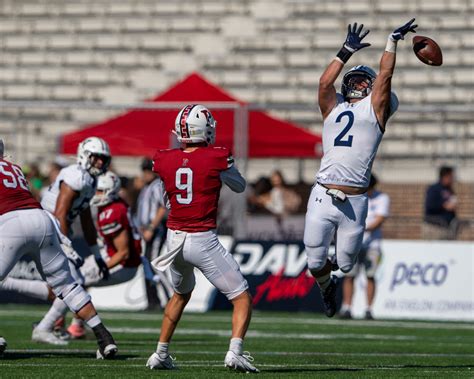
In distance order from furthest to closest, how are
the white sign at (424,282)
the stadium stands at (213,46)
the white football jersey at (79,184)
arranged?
the stadium stands at (213,46) → the white sign at (424,282) → the white football jersey at (79,184)

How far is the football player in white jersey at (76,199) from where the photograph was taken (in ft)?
38.1

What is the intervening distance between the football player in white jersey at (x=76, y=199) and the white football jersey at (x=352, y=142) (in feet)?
8.46

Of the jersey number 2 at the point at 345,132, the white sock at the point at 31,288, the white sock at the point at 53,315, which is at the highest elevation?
the jersey number 2 at the point at 345,132

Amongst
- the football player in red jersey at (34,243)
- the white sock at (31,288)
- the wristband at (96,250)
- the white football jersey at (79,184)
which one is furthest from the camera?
the wristband at (96,250)

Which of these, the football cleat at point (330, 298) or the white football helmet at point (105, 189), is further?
the white football helmet at point (105, 189)

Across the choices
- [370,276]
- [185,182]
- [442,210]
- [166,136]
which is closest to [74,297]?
[185,182]

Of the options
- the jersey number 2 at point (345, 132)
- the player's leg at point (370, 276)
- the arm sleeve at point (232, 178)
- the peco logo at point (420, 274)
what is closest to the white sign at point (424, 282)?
the peco logo at point (420, 274)

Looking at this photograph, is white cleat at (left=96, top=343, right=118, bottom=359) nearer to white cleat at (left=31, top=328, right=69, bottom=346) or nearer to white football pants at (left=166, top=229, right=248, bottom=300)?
white football pants at (left=166, top=229, right=248, bottom=300)

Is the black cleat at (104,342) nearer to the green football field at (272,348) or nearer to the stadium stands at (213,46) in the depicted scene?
the green football field at (272,348)

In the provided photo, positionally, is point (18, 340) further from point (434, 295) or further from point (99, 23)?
point (99, 23)

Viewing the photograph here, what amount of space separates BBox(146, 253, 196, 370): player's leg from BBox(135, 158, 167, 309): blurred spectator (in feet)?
26.0

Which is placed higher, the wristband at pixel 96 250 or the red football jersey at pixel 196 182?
the red football jersey at pixel 196 182

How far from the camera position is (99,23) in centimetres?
2780

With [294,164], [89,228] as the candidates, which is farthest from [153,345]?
[294,164]
